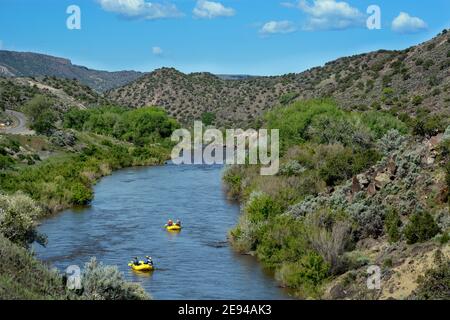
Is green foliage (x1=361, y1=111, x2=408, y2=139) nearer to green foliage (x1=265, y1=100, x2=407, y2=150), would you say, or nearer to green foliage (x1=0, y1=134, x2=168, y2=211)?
green foliage (x1=265, y1=100, x2=407, y2=150)

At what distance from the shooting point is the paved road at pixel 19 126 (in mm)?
101338

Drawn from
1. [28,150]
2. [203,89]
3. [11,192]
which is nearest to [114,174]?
[28,150]

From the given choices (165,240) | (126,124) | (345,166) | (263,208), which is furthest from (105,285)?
(126,124)

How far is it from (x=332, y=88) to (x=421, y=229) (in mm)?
88926

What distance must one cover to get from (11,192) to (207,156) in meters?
57.0

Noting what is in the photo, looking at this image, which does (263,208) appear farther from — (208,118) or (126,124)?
(208,118)

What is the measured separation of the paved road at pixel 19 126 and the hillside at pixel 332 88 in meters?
45.1

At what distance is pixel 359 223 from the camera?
37.3 m

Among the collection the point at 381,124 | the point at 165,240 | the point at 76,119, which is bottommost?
the point at 165,240

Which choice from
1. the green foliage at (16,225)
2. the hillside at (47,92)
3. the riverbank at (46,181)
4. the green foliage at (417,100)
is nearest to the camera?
the riverbank at (46,181)

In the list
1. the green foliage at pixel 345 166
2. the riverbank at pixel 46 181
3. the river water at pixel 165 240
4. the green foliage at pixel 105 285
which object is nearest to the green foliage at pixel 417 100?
the river water at pixel 165 240

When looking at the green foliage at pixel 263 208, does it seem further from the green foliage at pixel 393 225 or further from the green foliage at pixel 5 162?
the green foliage at pixel 5 162

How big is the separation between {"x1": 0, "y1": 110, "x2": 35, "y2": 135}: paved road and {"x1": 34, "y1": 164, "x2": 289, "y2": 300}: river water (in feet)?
110

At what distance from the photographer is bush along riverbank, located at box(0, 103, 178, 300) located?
23734mm
